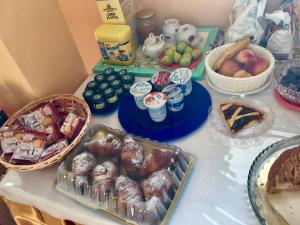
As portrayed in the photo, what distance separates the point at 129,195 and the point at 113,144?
17 centimetres

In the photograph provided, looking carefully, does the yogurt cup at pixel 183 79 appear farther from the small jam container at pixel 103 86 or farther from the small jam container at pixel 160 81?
the small jam container at pixel 103 86

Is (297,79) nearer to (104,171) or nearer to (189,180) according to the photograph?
(189,180)

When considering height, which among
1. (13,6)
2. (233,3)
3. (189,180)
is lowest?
(189,180)

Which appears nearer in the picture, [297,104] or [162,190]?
[162,190]

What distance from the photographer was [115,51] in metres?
1.07

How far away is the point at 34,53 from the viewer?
3.25 feet

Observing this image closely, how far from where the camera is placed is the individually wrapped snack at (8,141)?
84cm

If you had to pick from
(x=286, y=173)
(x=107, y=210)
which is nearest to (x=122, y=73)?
(x=107, y=210)

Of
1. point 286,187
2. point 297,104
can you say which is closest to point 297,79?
point 297,104

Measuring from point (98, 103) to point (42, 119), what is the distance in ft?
0.54

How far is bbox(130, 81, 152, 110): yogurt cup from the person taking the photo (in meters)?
0.88

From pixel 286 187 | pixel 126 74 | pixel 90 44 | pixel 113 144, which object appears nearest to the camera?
pixel 286 187

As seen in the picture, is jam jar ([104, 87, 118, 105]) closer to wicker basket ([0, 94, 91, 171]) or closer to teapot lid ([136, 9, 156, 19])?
wicker basket ([0, 94, 91, 171])

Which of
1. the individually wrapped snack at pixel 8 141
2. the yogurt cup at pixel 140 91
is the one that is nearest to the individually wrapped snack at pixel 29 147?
the individually wrapped snack at pixel 8 141
